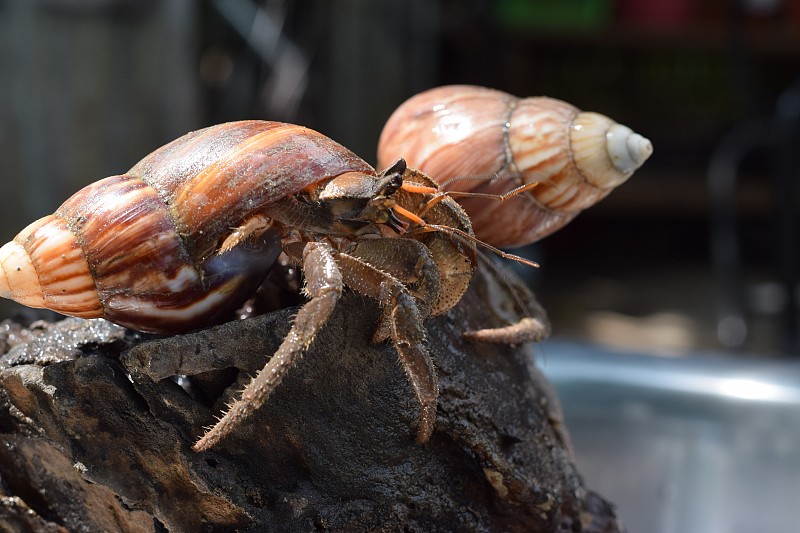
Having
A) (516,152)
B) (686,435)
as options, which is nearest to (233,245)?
(516,152)

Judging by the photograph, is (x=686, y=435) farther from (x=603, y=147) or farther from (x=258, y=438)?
(x=258, y=438)

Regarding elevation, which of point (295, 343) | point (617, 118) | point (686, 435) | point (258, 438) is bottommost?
point (617, 118)

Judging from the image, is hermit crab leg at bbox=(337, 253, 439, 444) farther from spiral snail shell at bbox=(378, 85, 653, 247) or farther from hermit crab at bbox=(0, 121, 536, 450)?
spiral snail shell at bbox=(378, 85, 653, 247)

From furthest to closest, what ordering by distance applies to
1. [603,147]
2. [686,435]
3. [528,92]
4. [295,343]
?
[528,92] → [686,435] → [603,147] → [295,343]

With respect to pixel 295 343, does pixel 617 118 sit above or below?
below

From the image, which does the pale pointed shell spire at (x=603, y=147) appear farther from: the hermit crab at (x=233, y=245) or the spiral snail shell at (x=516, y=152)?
the hermit crab at (x=233, y=245)

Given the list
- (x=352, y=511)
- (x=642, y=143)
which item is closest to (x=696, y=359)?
(x=642, y=143)

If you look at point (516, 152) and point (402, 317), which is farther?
point (516, 152)
